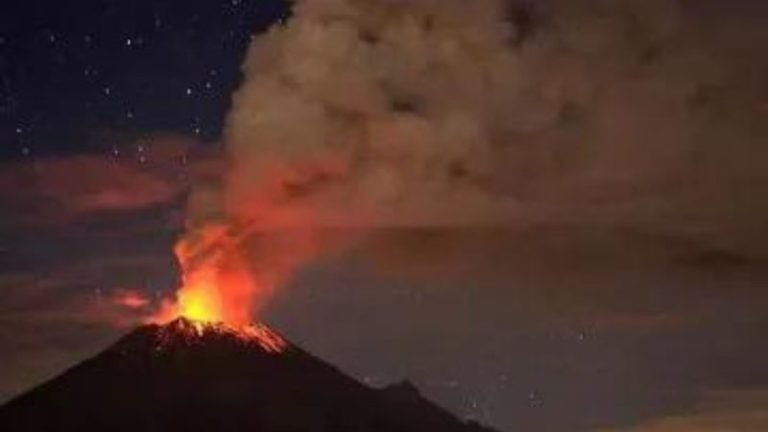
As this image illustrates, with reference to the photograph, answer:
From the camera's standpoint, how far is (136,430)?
655ft

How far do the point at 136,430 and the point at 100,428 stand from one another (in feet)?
17.7

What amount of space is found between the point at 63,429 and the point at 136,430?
11.1 meters

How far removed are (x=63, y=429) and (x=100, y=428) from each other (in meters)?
5.71

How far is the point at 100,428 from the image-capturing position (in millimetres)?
199375

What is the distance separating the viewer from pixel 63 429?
199875 mm
